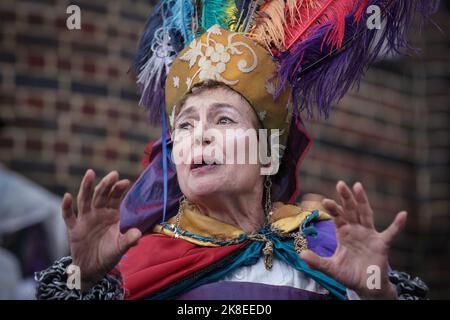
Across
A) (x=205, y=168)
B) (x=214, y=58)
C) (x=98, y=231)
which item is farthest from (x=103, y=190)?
(x=214, y=58)

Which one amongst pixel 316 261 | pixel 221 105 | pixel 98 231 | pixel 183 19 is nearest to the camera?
pixel 316 261

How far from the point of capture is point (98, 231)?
483 cm

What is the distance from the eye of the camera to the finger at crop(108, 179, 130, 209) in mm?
4742

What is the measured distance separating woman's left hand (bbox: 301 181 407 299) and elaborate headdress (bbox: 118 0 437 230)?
0.45 meters

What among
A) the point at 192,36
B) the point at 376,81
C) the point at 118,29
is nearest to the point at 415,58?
the point at 376,81

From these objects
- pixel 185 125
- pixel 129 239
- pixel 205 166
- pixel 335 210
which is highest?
pixel 185 125

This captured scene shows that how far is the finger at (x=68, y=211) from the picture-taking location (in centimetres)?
468

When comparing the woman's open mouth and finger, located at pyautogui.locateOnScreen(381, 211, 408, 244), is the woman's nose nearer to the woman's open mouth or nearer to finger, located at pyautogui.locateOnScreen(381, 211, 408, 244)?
the woman's open mouth

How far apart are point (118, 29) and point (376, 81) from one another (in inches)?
→ 65.0

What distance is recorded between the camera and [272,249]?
496 centimetres

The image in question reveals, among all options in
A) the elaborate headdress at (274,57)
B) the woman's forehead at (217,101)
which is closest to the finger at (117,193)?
Answer: the elaborate headdress at (274,57)

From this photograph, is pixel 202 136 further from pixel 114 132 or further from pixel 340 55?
pixel 114 132

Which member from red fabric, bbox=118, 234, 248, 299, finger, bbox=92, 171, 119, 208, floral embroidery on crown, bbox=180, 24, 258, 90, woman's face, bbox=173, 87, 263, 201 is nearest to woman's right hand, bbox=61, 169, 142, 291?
finger, bbox=92, 171, 119, 208

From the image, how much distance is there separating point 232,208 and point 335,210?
0.43 metres
